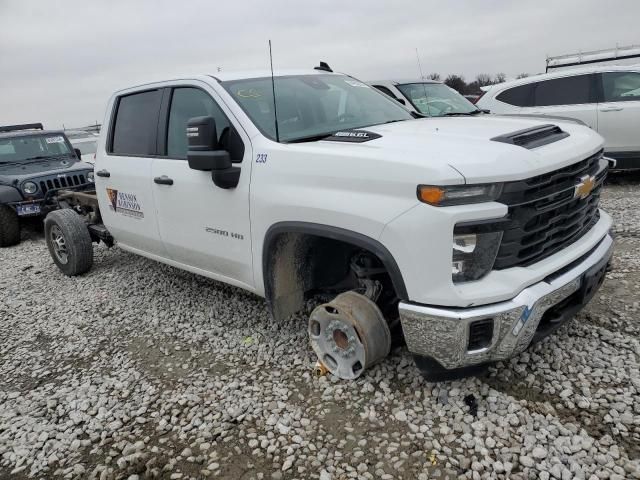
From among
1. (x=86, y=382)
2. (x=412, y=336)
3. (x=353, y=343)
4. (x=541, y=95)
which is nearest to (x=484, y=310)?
(x=412, y=336)

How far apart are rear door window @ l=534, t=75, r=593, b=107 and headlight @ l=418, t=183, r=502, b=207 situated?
685 centimetres

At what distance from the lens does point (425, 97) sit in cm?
827

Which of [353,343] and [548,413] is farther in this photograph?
[353,343]

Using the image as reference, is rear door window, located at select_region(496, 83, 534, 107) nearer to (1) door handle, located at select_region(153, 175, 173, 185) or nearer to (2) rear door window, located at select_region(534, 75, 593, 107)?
(2) rear door window, located at select_region(534, 75, 593, 107)

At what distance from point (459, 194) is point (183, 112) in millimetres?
2423

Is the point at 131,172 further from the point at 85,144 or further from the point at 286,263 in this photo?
the point at 85,144

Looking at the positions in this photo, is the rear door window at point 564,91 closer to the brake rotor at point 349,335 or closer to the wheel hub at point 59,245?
the brake rotor at point 349,335

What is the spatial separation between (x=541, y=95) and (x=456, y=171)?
6.98m

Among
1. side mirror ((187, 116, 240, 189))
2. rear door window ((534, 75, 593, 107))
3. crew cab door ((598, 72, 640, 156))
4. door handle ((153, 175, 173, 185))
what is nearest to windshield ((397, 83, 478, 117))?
rear door window ((534, 75, 593, 107))

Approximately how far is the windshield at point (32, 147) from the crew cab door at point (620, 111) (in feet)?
28.9

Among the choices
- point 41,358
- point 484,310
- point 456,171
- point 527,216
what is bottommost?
point 41,358

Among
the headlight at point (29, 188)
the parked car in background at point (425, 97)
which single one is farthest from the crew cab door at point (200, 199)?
the parked car in background at point (425, 97)

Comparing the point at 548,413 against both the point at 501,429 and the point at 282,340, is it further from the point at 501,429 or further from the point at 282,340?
the point at 282,340

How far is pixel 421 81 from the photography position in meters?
Answer: 8.84
